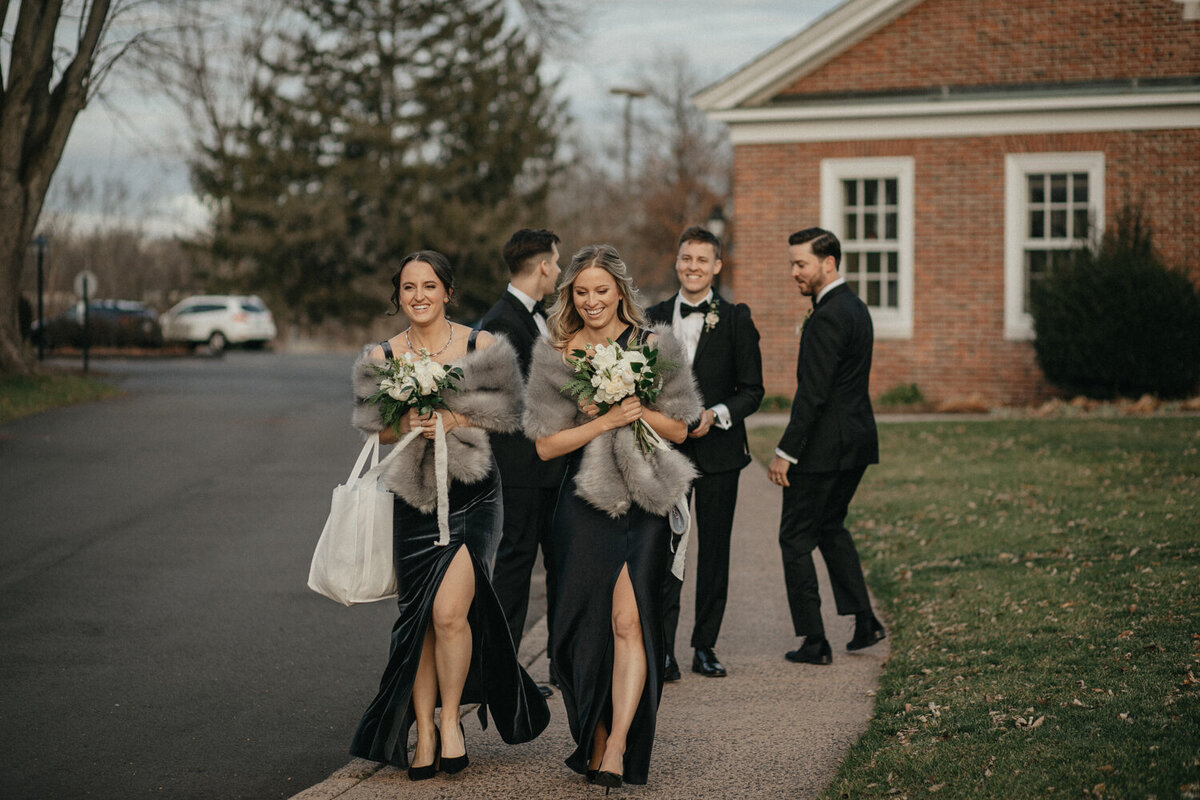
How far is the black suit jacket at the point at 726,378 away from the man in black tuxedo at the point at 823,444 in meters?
0.29

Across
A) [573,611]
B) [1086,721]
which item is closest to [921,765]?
[1086,721]

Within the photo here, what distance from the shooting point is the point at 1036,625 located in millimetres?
6609

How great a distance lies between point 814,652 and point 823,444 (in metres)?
1.10

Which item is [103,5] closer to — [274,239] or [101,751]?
[101,751]

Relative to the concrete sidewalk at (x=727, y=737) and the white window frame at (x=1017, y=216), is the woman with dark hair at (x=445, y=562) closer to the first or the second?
the concrete sidewalk at (x=727, y=737)

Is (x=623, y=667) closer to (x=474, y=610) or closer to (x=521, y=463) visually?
(x=474, y=610)

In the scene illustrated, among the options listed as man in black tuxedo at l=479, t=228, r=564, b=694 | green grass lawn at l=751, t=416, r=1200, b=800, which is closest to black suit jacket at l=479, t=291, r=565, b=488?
man in black tuxedo at l=479, t=228, r=564, b=694

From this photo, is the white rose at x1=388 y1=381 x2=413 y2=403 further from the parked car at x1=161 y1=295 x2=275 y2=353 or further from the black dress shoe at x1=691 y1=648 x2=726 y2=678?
the parked car at x1=161 y1=295 x2=275 y2=353

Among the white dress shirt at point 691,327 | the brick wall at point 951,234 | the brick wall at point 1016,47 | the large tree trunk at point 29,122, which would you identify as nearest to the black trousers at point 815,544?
the white dress shirt at point 691,327

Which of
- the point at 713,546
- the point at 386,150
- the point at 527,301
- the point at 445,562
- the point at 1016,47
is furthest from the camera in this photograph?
the point at 386,150

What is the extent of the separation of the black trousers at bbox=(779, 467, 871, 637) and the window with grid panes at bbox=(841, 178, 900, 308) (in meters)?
13.1

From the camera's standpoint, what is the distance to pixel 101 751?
16.8 feet

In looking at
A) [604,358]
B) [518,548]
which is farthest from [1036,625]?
[604,358]

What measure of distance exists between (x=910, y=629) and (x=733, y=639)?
3.30 feet
